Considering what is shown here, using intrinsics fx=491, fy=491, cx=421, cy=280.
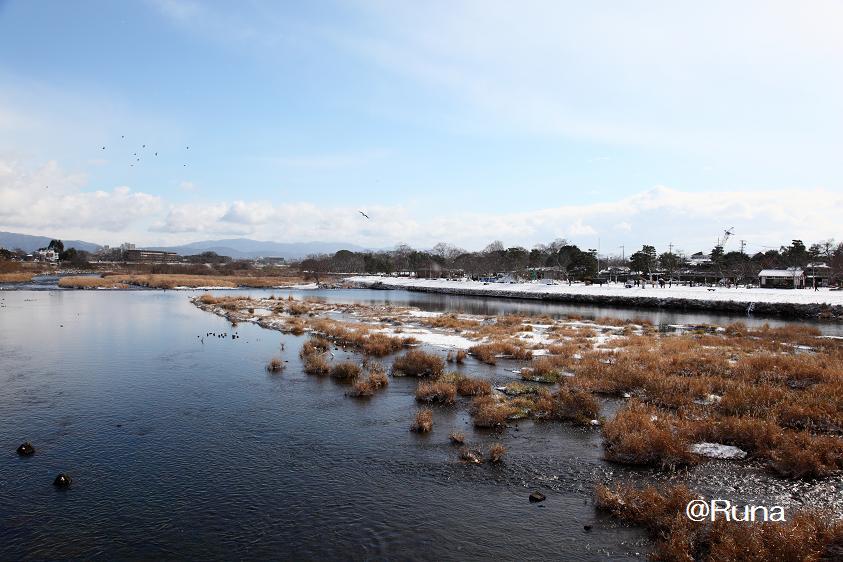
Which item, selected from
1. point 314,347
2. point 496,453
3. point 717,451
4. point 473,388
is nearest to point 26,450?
point 496,453

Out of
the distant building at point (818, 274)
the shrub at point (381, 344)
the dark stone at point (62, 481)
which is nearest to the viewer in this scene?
the dark stone at point (62, 481)

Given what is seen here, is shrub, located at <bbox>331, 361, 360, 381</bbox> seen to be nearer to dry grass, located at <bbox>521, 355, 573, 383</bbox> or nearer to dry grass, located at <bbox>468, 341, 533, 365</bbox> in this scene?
dry grass, located at <bbox>468, 341, 533, 365</bbox>

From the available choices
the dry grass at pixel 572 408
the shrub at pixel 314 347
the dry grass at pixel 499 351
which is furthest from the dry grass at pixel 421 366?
the dry grass at pixel 572 408

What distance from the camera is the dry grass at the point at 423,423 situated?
14289mm

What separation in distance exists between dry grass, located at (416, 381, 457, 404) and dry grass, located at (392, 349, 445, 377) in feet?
10.3

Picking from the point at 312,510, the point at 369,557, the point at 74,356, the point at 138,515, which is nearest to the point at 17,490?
the point at 138,515

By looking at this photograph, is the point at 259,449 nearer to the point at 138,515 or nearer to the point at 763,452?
the point at 138,515

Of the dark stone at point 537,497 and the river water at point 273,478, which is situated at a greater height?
the dark stone at point 537,497

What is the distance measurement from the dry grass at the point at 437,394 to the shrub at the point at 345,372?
4212 millimetres

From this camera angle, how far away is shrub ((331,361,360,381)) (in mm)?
21000

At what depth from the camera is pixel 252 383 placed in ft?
66.0

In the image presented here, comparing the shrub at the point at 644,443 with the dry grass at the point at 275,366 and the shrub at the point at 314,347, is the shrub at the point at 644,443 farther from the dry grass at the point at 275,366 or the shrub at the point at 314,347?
the shrub at the point at 314,347

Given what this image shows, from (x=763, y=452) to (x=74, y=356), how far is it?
28.9m

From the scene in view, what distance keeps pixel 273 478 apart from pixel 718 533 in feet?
29.5
